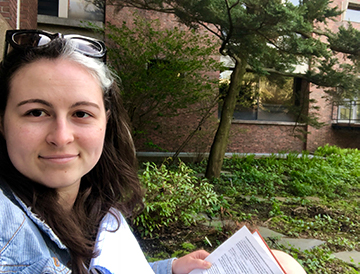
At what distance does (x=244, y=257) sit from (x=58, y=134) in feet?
2.49

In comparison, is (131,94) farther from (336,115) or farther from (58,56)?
(336,115)

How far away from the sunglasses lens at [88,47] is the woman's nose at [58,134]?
30cm

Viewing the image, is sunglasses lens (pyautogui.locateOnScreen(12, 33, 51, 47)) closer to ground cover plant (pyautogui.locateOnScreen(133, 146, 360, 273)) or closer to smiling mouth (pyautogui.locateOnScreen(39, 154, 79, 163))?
smiling mouth (pyautogui.locateOnScreen(39, 154, 79, 163))

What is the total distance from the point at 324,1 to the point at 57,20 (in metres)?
7.88

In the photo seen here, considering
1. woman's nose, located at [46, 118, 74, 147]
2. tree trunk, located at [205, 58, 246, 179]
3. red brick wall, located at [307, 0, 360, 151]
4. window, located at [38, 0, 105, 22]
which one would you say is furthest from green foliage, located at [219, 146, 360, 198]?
window, located at [38, 0, 105, 22]

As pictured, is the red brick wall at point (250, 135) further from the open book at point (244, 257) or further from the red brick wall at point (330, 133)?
the open book at point (244, 257)

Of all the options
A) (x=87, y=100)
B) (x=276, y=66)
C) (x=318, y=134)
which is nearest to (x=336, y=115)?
(x=318, y=134)

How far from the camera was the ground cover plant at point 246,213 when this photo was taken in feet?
9.50

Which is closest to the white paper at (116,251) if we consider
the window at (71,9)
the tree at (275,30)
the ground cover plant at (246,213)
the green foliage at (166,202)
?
the ground cover plant at (246,213)

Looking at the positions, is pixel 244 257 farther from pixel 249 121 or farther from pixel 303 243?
pixel 249 121

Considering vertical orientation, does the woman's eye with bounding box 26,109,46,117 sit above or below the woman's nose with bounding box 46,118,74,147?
above

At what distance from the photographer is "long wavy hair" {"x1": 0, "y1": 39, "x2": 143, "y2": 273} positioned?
2.61 feet

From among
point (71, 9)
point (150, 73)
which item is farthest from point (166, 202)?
point (71, 9)

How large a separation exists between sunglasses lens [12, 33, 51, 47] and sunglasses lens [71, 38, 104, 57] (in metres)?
0.10
